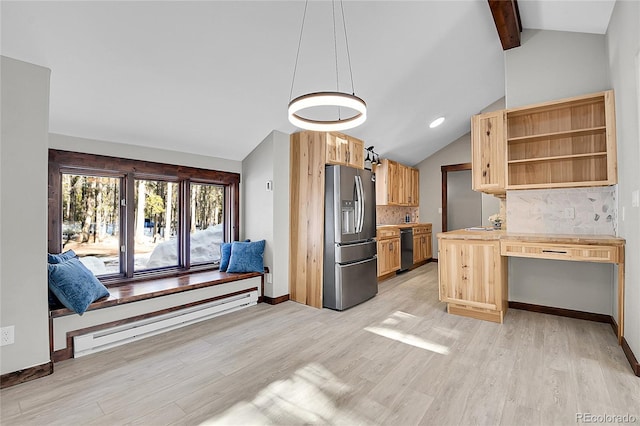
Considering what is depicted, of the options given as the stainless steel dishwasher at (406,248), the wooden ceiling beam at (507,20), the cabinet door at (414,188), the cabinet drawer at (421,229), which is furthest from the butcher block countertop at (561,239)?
the cabinet door at (414,188)

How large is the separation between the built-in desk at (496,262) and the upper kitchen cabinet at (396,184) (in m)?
2.58

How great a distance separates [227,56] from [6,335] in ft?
8.73

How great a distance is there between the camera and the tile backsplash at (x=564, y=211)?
3.07 metres

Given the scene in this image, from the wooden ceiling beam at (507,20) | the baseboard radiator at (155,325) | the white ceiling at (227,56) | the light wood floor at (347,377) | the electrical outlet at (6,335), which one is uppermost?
the wooden ceiling beam at (507,20)

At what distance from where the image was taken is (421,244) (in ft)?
21.3

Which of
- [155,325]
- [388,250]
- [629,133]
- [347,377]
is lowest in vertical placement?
[347,377]

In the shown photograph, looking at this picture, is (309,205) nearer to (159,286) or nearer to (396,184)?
(159,286)

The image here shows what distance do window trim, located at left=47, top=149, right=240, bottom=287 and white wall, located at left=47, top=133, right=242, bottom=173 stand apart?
5 cm

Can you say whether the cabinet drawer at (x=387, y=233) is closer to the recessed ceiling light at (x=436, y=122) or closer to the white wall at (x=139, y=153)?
the recessed ceiling light at (x=436, y=122)

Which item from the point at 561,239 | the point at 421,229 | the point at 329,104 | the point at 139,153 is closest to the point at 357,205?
the point at 329,104

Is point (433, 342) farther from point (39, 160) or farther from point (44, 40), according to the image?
point (44, 40)

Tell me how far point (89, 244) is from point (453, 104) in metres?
5.41

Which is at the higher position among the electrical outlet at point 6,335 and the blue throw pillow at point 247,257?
the blue throw pillow at point 247,257

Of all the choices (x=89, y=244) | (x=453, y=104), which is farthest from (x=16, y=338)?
(x=453, y=104)
